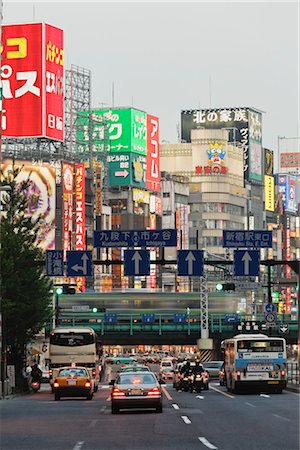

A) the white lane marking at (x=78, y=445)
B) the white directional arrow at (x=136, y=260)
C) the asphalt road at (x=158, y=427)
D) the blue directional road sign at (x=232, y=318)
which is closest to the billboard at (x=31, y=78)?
the blue directional road sign at (x=232, y=318)

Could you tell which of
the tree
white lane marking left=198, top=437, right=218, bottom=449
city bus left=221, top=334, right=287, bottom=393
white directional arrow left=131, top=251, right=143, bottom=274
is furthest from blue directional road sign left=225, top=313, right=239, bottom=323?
white lane marking left=198, top=437, right=218, bottom=449

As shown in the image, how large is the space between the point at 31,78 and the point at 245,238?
9345 cm

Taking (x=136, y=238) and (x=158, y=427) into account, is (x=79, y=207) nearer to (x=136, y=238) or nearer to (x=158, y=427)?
(x=136, y=238)

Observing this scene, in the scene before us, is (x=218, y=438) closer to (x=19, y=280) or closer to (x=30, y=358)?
(x=19, y=280)

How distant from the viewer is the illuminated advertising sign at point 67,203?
166m

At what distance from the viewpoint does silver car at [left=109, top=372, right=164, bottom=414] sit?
40875 mm

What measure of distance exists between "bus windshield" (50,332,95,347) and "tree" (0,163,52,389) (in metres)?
1.26

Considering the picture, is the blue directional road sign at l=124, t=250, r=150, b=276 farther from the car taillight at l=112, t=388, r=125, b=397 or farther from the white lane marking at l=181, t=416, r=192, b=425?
the white lane marking at l=181, t=416, r=192, b=425

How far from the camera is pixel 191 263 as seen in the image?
222 feet

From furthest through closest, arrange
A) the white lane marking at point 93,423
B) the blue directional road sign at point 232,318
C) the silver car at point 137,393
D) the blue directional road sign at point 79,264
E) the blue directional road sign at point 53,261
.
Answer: the blue directional road sign at point 232,318
the blue directional road sign at point 79,264
the blue directional road sign at point 53,261
the silver car at point 137,393
the white lane marking at point 93,423

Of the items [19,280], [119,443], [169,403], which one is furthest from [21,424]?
[19,280]

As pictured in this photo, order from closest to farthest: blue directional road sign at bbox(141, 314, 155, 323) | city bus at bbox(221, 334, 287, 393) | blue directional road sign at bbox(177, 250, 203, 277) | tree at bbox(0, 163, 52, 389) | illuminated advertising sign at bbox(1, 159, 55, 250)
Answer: city bus at bbox(221, 334, 287, 393) → tree at bbox(0, 163, 52, 389) → blue directional road sign at bbox(177, 250, 203, 277) → blue directional road sign at bbox(141, 314, 155, 323) → illuminated advertising sign at bbox(1, 159, 55, 250)

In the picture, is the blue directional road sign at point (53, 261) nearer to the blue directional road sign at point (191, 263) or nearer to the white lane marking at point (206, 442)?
the blue directional road sign at point (191, 263)

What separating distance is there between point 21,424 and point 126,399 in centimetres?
583
